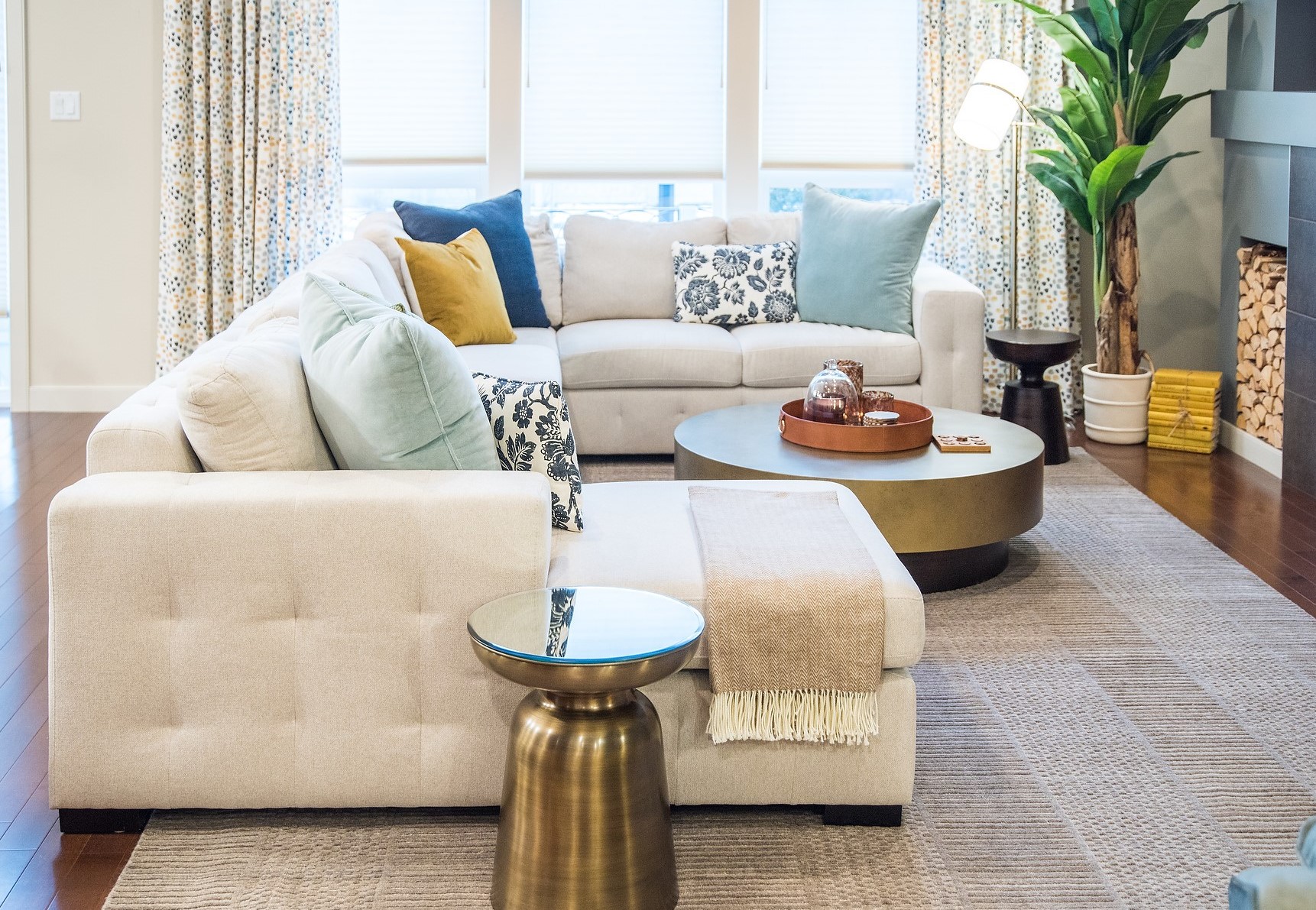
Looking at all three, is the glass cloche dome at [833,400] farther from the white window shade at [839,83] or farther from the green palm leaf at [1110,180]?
the white window shade at [839,83]

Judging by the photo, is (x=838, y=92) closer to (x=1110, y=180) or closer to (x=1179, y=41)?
(x=1110, y=180)

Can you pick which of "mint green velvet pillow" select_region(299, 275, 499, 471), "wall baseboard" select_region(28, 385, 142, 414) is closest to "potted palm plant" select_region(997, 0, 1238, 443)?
"mint green velvet pillow" select_region(299, 275, 499, 471)

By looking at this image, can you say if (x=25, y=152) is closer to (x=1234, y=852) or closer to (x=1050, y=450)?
(x=1050, y=450)

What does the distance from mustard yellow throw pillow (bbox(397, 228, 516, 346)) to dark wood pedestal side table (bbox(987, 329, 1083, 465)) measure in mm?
1904

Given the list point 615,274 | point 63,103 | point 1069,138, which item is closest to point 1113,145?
point 1069,138

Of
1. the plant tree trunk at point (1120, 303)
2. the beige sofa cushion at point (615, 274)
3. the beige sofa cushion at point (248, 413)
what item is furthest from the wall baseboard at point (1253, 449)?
the beige sofa cushion at point (248, 413)

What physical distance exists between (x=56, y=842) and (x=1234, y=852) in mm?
2118

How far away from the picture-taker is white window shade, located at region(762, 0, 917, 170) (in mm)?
6293

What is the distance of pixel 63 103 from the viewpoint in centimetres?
605

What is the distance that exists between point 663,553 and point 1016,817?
834mm

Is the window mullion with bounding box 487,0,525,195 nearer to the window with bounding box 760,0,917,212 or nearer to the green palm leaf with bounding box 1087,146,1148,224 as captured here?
the window with bounding box 760,0,917,212

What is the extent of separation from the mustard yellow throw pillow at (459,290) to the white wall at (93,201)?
1.67 meters

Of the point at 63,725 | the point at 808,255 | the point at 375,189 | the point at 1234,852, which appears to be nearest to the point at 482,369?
the point at 808,255

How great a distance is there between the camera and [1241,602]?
12.5 ft
